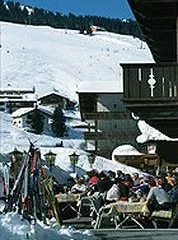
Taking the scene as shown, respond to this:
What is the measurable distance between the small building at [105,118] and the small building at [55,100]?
66.9 m

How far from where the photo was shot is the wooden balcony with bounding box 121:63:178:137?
18.9 meters

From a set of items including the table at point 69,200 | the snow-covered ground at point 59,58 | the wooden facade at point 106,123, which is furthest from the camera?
the snow-covered ground at point 59,58

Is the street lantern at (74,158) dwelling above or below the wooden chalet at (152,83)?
below

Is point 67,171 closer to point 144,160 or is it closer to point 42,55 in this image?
point 144,160

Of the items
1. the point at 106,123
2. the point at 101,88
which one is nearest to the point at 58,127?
the point at 101,88

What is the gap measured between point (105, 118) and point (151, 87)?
41.3 meters

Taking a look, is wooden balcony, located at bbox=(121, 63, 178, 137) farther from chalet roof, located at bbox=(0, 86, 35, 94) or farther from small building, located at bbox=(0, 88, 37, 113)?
chalet roof, located at bbox=(0, 86, 35, 94)

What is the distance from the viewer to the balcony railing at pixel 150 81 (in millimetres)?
18922

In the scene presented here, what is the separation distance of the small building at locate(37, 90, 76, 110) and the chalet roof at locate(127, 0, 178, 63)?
106 metres

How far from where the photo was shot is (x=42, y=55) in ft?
524

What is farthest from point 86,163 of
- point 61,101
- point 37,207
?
point 61,101

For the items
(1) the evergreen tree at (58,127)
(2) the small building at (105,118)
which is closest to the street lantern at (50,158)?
(2) the small building at (105,118)

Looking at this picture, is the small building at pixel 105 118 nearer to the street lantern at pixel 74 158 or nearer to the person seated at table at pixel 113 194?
the street lantern at pixel 74 158

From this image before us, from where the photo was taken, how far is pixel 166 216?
48.2ft
